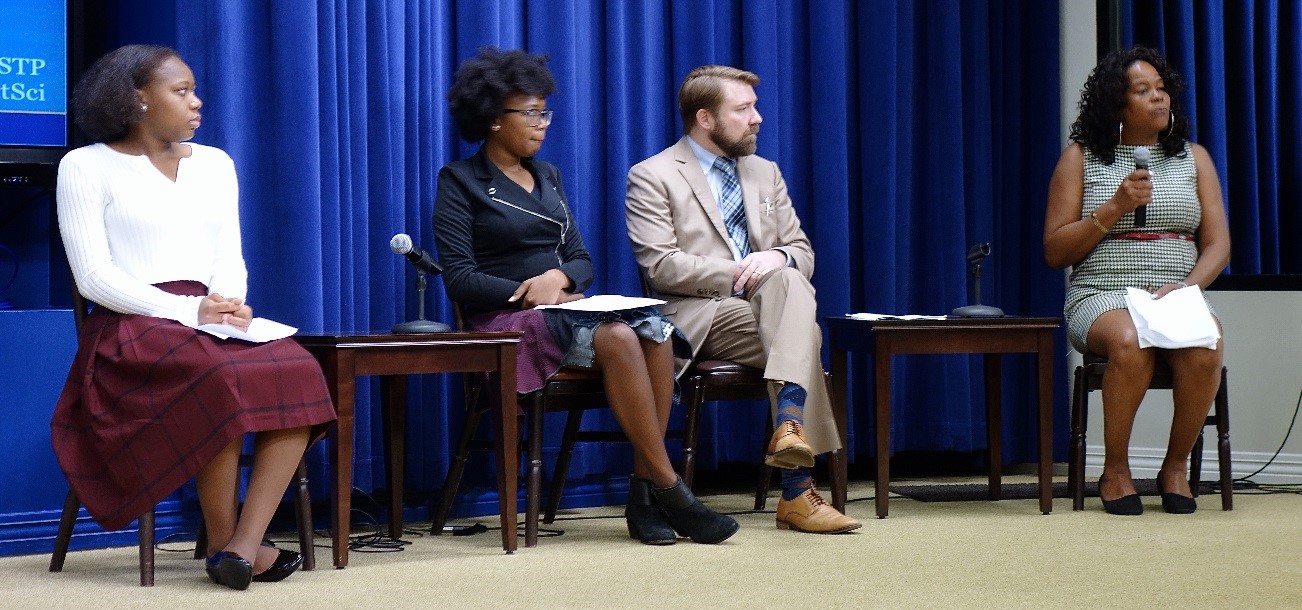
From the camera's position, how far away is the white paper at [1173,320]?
3.73m

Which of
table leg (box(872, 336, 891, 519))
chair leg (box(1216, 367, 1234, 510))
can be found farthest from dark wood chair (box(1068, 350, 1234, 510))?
table leg (box(872, 336, 891, 519))

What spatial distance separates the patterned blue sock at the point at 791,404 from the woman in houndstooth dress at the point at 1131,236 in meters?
0.96

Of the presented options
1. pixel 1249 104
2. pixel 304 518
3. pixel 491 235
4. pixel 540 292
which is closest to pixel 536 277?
pixel 540 292

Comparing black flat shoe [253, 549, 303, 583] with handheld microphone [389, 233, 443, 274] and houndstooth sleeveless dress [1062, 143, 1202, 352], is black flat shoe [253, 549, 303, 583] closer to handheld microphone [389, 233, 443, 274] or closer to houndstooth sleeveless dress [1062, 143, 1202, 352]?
handheld microphone [389, 233, 443, 274]

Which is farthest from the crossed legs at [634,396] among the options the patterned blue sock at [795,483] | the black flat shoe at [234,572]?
the black flat shoe at [234,572]

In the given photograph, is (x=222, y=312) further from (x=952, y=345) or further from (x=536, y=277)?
(x=952, y=345)

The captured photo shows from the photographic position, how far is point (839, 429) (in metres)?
3.97

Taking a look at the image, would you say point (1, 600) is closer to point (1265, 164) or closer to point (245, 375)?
point (245, 375)

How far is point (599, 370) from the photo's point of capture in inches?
137

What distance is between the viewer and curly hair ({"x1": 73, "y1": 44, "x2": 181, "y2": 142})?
2.94 metres

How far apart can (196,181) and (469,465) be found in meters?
1.30

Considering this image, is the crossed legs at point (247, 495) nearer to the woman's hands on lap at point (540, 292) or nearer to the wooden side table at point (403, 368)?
the wooden side table at point (403, 368)

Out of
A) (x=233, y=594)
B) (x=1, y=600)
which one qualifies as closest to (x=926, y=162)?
(x=233, y=594)

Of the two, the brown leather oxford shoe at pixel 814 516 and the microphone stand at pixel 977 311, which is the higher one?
the microphone stand at pixel 977 311
